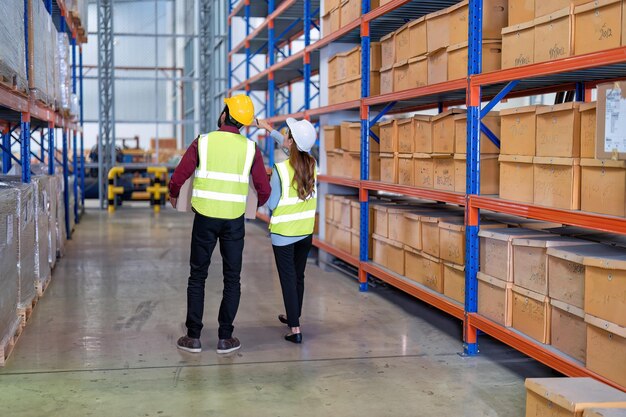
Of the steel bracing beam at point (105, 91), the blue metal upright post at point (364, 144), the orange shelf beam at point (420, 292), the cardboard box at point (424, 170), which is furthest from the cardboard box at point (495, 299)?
the steel bracing beam at point (105, 91)

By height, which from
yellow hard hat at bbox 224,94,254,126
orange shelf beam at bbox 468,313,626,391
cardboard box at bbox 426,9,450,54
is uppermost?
cardboard box at bbox 426,9,450,54

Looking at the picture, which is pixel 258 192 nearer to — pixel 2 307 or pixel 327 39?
pixel 2 307

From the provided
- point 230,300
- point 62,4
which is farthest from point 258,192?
point 62,4

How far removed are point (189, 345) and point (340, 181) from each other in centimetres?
378

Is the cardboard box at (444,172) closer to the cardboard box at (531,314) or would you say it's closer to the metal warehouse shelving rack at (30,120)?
the cardboard box at (531,314)

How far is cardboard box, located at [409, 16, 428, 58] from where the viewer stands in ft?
22.7

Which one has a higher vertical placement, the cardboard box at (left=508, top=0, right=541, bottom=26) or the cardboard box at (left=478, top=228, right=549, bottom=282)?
the cardboard box at (left=508, top=0, right=541, bottom=26)

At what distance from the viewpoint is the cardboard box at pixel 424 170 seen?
689cm

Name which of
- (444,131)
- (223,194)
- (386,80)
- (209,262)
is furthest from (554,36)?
(386,80)

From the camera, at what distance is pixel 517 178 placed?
17.8 feet

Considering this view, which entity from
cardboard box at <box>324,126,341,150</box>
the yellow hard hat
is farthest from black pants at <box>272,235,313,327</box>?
cardboard box at <box>324,126,341,150</box>

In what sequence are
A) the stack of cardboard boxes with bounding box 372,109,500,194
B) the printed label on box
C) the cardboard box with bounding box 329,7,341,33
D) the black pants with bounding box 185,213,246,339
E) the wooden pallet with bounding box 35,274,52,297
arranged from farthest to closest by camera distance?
the cardboard box with bounding box 329,7,341,33 < the wooden pallet with bounding box 35,274,52,297 < the stack of cardboard boxes with bounding box 372,109,500,194 < the black pants with bounding box 185,213,246,339 < the printed label on box

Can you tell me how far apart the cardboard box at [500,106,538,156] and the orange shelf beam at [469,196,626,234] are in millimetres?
375

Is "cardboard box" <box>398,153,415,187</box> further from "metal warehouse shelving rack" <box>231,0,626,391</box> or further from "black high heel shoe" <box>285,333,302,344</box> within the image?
"black high heel shoe" <box>285,333,302,344</box>
